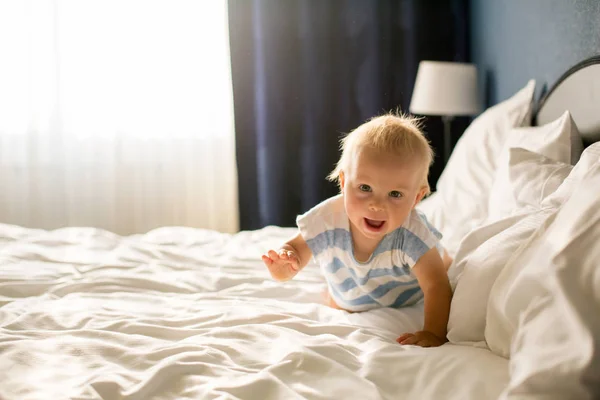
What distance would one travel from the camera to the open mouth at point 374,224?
1398 millimetres

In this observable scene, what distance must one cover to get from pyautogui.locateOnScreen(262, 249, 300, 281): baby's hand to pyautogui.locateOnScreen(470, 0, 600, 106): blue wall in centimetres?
121

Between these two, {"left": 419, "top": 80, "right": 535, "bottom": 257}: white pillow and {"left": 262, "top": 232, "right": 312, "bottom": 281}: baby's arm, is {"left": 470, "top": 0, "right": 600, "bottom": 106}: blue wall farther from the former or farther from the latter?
{"left": 262, "top": 232, "right": 312, "bottom": 281}: baby's arm

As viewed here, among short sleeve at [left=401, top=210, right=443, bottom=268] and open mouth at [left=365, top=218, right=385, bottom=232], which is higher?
open mouth at [left=365, top=218, right=385, bottom=232]

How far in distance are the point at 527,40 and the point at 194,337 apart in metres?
2.09

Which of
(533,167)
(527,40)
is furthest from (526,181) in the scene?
(527,40)

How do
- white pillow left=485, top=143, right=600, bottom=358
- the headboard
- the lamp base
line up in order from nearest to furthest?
white pillow left=485, top=143, right=600, bottom=358
the headboard
the lamp base

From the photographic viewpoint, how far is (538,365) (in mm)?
846

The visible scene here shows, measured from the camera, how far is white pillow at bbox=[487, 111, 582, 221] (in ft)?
4.96

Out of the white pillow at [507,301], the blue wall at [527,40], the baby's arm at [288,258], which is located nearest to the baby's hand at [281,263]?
the baby's arm at [288,258]

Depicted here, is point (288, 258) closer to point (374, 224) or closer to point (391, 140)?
point (374, 224)

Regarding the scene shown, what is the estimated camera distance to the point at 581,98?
1.84 m

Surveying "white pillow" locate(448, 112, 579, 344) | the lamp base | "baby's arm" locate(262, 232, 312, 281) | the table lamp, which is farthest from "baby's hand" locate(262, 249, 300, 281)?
the lamp base

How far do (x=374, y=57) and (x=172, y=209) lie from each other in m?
1.54

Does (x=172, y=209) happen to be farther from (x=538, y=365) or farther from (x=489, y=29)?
(x=538, y=365)
